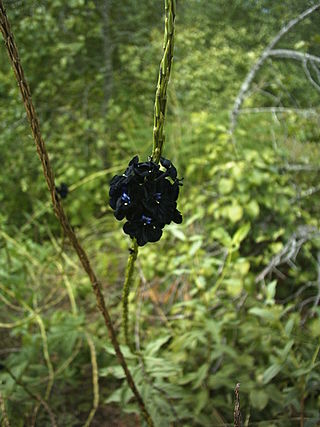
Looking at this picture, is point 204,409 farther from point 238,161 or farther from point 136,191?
point 238,161

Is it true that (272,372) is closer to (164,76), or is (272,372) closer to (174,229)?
(174,229)

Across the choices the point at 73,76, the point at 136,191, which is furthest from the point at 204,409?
the point at 73,76

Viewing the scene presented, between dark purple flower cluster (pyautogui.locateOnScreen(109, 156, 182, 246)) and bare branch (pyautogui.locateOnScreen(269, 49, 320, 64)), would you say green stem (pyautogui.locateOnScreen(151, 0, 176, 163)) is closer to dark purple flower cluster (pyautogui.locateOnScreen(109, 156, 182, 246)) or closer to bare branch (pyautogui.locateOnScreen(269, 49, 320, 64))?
dark purple flower cluster (pyautogui.locateOnScreen(109, 156, 182, 246))

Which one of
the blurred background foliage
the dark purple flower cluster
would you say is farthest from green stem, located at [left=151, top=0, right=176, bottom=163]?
the blurred background foliage

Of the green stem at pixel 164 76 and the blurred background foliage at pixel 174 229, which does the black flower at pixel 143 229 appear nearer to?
the green stem at pixel 164 76

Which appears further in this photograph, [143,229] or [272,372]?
[272,372]

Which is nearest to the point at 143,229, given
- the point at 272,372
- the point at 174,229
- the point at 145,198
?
the point at 145,198
